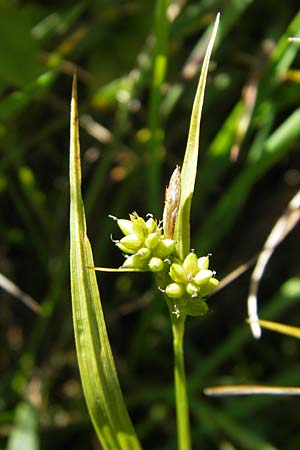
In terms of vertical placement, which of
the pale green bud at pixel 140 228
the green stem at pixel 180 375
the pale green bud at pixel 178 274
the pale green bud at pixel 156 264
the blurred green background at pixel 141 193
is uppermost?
the blurred green background at pixel 141 193

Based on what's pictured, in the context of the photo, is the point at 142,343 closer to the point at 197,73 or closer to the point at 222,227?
the point at 222,227

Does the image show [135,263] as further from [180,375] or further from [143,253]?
[180,375]

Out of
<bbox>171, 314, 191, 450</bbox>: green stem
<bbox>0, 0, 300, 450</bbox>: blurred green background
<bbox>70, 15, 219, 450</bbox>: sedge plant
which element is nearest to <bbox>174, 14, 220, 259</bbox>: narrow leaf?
<bbox>70, 15, 219, 450</bbox>: sedge plant

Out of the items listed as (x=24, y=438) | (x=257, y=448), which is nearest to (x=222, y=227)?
(x=257, y=448)

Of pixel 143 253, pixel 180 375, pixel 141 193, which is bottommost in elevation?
pixel 180 375

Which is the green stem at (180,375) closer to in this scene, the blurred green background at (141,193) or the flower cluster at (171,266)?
the flower cluster at (171,266)

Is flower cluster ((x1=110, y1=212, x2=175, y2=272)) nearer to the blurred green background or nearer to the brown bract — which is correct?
the brown bract

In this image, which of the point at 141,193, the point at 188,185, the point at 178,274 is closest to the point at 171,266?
the point at 178,274

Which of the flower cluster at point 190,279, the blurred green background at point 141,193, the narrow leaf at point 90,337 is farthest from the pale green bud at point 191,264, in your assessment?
the blurred green background at point 141,193
